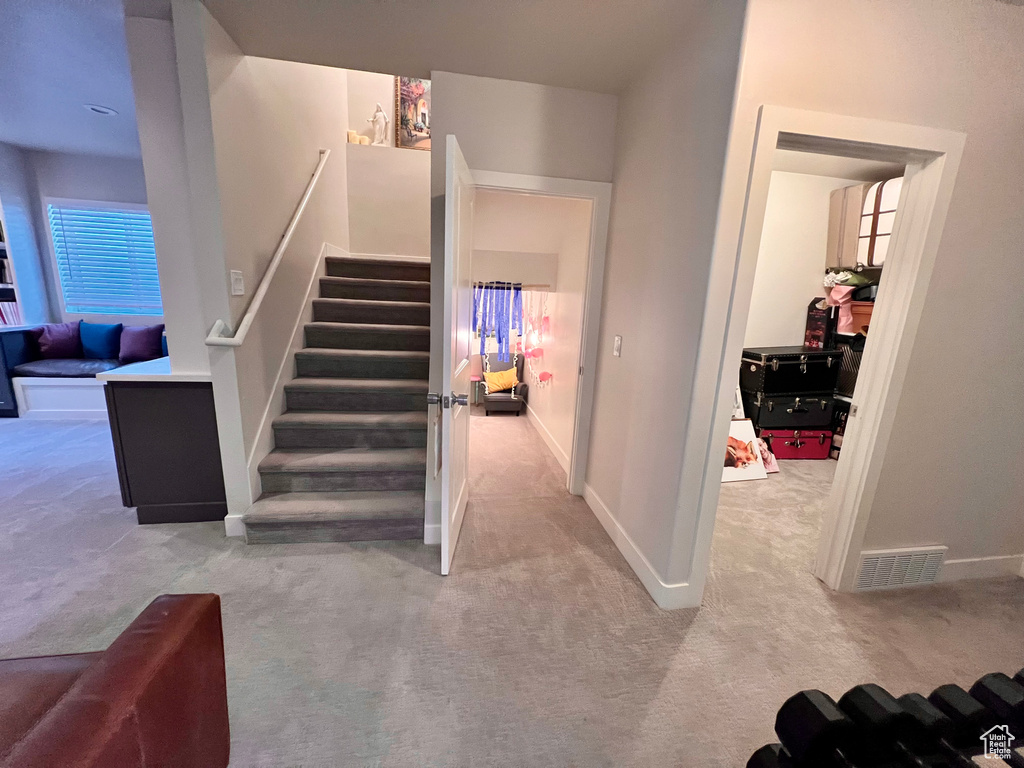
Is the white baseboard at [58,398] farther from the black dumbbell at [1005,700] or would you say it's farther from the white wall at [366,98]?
the black dumbbell at [1005,700]

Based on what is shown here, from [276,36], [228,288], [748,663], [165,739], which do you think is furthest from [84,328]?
[748,663]

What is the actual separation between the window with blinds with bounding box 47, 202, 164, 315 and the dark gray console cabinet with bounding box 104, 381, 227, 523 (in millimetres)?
2819

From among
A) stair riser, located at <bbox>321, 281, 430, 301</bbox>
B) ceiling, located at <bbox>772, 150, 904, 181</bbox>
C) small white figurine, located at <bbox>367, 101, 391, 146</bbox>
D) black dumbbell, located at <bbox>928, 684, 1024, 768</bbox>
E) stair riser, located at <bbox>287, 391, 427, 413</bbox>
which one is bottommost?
stair riser, located at <bbox>287, 391, 427, 413</bbox>

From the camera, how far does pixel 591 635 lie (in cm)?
162

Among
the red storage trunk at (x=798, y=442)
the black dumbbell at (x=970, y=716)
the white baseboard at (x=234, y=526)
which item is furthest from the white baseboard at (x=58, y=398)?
the red storage trunk at (x=798, y=442)

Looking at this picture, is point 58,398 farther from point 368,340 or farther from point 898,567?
point 898,567

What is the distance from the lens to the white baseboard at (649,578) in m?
1.77

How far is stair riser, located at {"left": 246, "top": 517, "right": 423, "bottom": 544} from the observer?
210 centimetres

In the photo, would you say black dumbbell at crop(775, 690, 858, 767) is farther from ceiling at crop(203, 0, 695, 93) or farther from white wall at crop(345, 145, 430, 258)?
white wall at crop(345, 145, 430, 258)

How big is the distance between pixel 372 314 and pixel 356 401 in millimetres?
837

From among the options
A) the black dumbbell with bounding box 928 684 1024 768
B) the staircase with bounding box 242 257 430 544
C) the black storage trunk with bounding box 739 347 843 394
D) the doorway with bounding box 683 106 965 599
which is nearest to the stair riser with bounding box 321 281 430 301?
the staircase with bounding box 242 257 430 544

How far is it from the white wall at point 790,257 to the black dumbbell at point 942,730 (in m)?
3.43

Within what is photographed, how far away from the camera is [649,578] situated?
1.87 metres

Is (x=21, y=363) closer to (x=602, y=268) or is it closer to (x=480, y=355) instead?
(x=480, y=355)
